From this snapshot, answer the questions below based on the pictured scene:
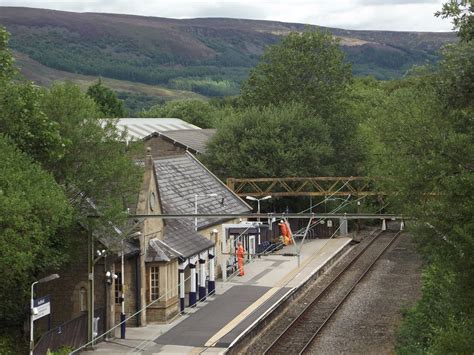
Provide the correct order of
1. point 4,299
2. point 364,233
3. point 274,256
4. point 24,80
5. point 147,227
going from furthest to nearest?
point 364,233
point 274,256
point 147,227
point 24,80
point 4,299

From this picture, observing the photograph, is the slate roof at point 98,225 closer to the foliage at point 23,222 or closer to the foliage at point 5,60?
the foliage at point 23,222

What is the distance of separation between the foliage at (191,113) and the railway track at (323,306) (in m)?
70.6

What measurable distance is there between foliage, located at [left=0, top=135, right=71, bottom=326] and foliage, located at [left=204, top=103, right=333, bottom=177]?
3588 cm

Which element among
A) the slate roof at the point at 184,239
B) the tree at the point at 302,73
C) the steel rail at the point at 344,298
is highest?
the tree at the point at 302,73

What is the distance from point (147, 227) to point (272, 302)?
257 inches

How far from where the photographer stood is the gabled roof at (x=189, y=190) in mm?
42688

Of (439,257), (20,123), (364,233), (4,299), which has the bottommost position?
(364,233)

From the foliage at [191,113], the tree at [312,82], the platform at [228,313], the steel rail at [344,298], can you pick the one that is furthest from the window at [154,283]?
the foliage at [191,113]

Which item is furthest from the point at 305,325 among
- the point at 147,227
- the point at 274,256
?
the point at 274,256

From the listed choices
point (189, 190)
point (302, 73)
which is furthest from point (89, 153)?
point (302, 73)

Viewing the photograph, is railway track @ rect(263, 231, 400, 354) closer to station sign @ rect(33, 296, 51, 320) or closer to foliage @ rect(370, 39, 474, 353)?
foliage @ rect(370, 39, 474, 353)

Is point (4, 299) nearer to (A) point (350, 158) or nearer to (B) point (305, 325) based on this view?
(B) point (305, 325)

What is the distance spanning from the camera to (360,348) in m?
28.9

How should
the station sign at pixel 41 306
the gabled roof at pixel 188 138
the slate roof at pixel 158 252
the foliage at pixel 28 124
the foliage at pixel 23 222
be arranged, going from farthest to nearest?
the gabled roof at pixel 188 138 → the slate roof at pixel 158 252 → the foliage at pixel 28 124 → the station sign at pixel 41 306 → the foliage at pixel 23 222
